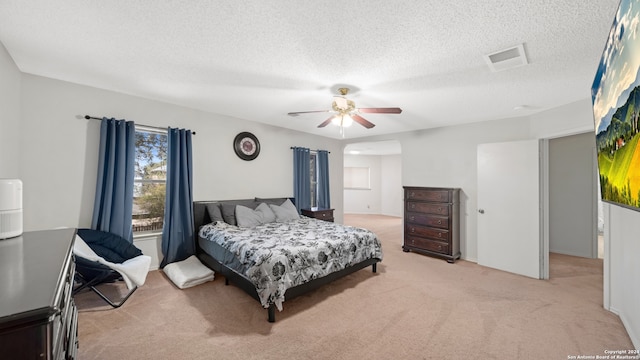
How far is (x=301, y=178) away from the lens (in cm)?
541

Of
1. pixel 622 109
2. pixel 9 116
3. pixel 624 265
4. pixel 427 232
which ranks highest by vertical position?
pixel 9 116

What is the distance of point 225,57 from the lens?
2266mm

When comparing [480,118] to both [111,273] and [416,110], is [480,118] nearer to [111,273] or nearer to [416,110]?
[416,110]

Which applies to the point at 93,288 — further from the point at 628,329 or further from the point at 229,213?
the point at 628,329

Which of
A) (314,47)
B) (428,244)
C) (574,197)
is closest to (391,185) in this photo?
(428,244)

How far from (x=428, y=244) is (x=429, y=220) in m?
0.43

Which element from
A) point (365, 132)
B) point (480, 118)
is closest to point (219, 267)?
point (365, 132)

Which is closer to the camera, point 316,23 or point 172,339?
point 316,23

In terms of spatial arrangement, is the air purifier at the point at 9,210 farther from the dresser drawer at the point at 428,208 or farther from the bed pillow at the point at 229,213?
the dresser drawer at the point at 428,208

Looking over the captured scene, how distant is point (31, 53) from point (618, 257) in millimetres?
5927

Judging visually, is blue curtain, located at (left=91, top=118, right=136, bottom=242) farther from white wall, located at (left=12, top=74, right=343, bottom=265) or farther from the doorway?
the doorway

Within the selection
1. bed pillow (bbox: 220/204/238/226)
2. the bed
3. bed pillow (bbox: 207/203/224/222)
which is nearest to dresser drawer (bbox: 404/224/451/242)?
the bed

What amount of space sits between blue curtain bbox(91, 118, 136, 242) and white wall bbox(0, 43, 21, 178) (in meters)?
0.68

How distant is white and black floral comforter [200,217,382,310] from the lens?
246 centimetres
